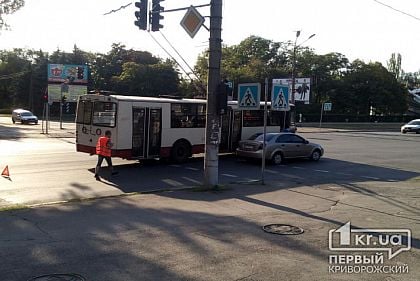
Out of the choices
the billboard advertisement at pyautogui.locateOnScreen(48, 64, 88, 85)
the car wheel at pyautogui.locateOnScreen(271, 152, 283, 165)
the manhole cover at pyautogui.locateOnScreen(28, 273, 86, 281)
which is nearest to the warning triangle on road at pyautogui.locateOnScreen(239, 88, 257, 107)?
the car wheel at pyautogui.locateOnScreen(271, 152, 283, 165)

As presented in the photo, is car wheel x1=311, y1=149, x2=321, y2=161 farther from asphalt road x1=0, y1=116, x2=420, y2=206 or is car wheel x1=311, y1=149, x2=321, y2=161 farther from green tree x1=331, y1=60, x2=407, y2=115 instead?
green tree x1=331, y1=60, x2=407, y2=115

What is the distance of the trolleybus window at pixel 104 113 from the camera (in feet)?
56.7

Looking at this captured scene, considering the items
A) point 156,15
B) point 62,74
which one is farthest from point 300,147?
point 62,74

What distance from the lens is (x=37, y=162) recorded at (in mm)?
18391

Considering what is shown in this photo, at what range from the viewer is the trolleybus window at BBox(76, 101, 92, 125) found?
17969 mm

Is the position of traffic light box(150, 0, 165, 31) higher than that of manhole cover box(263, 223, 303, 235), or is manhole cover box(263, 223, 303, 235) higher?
traffic light box(150, 0, 165, 31)

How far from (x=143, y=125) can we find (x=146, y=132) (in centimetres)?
32

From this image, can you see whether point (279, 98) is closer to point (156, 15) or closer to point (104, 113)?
point (156, 15)

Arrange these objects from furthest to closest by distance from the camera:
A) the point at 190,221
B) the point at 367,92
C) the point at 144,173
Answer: the point at 367,92 < the point at 144,173 < the point at 190,221

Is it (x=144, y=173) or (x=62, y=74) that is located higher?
(x=62, y=74)

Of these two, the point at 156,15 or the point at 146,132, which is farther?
the point at 146,132

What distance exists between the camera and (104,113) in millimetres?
17562

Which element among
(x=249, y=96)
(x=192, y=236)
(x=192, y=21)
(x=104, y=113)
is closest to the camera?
(x=192, y=236)

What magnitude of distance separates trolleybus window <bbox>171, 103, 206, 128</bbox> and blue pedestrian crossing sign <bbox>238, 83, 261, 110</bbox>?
6.03m
